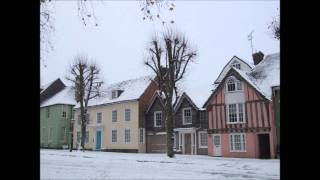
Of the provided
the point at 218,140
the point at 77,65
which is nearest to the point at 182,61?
the point at 218,140

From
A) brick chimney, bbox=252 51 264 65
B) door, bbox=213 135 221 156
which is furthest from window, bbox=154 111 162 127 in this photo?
brick chimney, bbox=252 51 264 65

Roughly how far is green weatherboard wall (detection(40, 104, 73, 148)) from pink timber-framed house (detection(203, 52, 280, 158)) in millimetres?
22078

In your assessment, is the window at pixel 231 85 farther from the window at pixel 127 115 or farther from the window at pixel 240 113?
the window at pixel 127 115

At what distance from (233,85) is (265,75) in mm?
2770

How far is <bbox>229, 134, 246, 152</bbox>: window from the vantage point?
31.2 m

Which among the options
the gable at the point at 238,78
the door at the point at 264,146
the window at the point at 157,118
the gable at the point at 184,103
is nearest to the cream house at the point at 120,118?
the window at the point at 157,118

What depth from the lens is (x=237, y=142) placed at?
3166 centimetres

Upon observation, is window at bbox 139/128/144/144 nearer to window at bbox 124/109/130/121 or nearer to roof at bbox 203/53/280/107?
window at bbox 124/109/130/121

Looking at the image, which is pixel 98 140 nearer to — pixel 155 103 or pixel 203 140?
pixel 155 103

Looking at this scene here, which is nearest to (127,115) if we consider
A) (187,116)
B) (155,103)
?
(155,103)

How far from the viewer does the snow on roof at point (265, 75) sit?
30672 mm

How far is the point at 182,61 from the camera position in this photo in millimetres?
32875
